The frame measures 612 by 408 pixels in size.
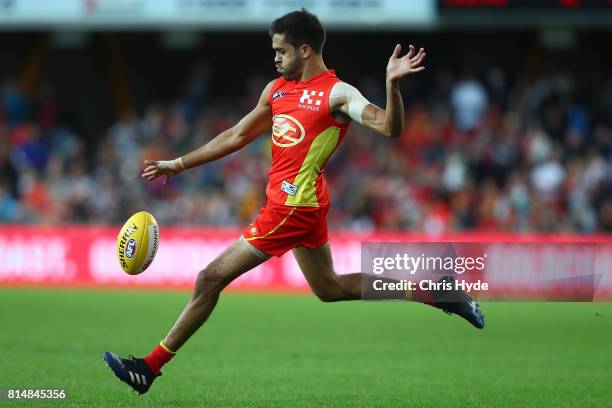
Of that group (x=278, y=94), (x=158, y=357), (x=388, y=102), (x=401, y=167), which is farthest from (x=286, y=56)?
(x=401, y=167)

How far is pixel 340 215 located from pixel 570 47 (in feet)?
23.6

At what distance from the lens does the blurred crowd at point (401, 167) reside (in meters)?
19.8

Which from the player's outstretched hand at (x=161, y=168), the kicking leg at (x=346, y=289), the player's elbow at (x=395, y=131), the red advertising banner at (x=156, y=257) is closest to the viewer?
the player's elbow at (x=395, y=131)

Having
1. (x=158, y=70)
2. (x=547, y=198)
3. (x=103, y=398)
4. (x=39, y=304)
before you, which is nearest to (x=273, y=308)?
(x=39, y=304)

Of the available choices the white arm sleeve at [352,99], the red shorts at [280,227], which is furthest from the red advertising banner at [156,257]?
the white arm sleeve at [352,99]

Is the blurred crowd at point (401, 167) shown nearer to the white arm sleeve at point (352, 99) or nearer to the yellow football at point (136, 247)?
the yellow football at point (136, 247)

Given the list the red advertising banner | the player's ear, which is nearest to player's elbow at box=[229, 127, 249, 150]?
the player's ear

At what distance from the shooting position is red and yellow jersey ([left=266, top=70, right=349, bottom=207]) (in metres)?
7.54

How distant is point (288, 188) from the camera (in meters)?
→ 7.62

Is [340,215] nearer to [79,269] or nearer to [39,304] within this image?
[79,269]

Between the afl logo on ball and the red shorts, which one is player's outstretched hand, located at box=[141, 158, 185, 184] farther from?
the red shorts

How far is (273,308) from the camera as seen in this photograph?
1616 cm

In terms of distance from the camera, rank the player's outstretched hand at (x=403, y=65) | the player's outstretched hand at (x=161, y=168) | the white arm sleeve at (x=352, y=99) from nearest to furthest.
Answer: the player's outstretched hand at (x=403, y=65) < the white arm sleeve at (x=352, y=99) < the player's outstretched hand at (x=161, y=168)

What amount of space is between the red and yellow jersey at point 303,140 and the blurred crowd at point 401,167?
39.4 feet
